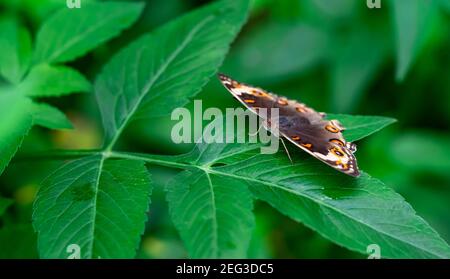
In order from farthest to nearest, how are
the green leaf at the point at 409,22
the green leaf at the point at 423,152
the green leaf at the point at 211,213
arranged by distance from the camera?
the green leaf at the point at 423,152
the green leaf at the point at 409,22
the green leaf at the point at 211,213

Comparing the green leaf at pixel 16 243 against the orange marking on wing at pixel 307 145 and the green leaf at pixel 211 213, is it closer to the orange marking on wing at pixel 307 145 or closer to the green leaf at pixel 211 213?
the green leaf at pixel 211 213

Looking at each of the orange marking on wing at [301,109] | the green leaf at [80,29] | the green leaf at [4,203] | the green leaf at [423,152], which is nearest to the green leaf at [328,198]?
the orange marking on wing at [301,109]

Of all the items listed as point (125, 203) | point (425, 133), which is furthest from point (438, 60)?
point (125, 203)

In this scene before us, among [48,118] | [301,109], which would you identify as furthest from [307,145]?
[48,118]

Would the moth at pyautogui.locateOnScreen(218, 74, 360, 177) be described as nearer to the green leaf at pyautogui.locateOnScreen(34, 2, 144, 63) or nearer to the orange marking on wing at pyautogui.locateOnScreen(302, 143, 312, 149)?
the orange marking on wing at pyautogui.locateOnScreen(302, 143, 312, 149)

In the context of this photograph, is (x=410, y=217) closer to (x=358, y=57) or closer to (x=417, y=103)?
(x=358, y=57)

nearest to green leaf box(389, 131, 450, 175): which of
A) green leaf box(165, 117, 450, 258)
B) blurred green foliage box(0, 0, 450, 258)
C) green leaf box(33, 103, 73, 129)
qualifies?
blurred green foliage box(0, 0, 450, 258)
